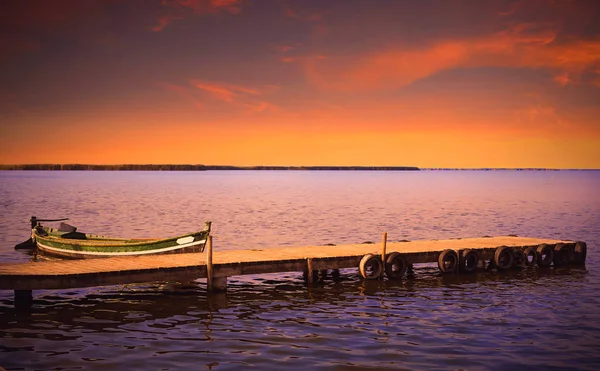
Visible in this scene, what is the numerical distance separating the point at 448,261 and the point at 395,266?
306cm

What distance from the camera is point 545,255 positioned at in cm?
3156

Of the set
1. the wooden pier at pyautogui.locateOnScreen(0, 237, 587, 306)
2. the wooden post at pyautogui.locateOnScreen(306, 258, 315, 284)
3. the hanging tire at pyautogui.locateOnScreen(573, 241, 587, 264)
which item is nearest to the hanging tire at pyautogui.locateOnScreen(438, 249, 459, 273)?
the wooden pier at pyautogui.locateOnScreen(0, 237, 587, 306)

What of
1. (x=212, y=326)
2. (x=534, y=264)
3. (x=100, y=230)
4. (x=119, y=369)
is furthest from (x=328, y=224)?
(x=119, y=369)

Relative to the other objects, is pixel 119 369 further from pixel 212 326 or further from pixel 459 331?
pixel 459 331

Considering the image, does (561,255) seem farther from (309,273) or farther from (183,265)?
(183,265)

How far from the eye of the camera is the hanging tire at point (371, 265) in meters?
26.4

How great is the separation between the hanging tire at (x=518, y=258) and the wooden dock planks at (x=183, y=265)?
1400 millimetres

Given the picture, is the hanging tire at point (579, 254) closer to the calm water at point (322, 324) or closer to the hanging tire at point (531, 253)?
the calm water at point (322, 324)

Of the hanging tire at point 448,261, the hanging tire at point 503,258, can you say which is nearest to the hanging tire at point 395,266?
the hanging tire at point 448,261

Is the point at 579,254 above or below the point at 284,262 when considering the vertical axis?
below

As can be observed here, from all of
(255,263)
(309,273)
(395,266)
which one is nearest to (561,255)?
(395,266)

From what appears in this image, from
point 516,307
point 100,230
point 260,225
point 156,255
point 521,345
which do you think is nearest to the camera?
point 521,345

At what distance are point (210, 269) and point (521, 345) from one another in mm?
11238

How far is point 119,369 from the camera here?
1568 centimetres
